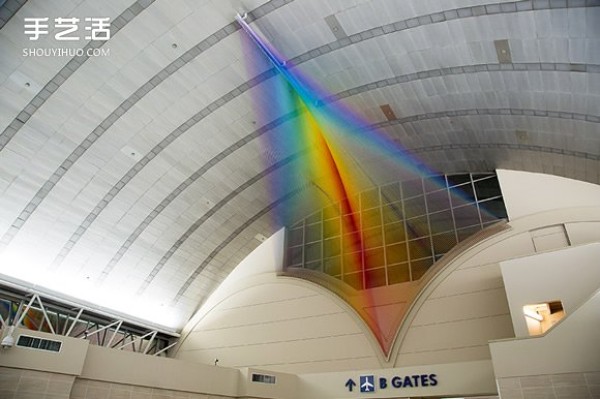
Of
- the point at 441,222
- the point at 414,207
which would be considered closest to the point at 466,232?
the point at 441,222

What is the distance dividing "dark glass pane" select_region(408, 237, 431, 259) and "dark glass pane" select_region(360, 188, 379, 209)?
147 inches

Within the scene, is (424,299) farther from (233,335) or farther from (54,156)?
(54,156)

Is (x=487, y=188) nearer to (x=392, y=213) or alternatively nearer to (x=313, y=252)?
(x=392, y=213)

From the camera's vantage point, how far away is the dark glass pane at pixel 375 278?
22.1 m

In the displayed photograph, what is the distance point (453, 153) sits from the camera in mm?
21750

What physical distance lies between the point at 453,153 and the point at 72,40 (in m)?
18.6

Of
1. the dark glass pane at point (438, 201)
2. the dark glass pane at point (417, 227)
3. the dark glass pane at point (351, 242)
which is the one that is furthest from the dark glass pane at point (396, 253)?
the dark glass pane at point (438, 201)

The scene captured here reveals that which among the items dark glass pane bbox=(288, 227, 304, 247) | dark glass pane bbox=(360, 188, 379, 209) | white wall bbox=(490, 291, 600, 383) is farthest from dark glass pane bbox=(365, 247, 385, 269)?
white wall bbox=(490, 291, 600, 383)

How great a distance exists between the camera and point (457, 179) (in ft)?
75.9

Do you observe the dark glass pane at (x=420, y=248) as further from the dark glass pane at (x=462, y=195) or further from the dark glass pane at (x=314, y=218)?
the dark glass pane at (x=314, y=218)

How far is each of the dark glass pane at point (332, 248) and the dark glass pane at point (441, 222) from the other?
5704mm

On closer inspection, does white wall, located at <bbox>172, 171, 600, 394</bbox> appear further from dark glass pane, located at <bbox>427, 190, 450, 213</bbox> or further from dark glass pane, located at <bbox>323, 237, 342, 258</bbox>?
dark glass pane, located at <bbox>427, 190, 450, 213</bbox>

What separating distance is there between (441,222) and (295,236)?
9534 millimetres

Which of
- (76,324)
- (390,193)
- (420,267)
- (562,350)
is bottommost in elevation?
(562,350)
